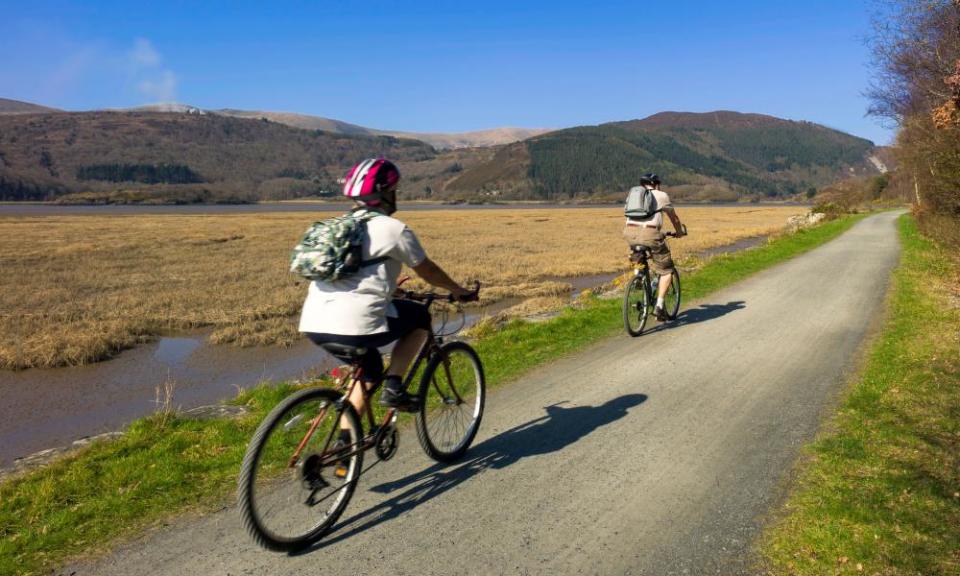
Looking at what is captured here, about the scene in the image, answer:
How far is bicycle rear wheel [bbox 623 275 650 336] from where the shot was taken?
986 cm

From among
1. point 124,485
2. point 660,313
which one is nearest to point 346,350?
point 124,485

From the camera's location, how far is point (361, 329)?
391 centimetres

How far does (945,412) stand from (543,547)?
4.49 meters

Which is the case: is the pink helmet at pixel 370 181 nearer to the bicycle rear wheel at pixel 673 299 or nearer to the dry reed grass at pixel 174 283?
the bicycle rear wheel at pixel 673 299

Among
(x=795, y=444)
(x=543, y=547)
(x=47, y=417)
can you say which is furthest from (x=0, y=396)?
(x=795, y=444)

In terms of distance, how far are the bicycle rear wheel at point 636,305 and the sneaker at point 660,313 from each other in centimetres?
24

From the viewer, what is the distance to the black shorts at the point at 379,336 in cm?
394

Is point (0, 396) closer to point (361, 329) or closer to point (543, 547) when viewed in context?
point (361, 329)

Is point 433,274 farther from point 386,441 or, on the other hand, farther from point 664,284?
point 664,284

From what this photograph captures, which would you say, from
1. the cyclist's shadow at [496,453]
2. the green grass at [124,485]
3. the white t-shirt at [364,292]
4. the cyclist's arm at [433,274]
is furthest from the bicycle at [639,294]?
the white t-shirt at [364,292]

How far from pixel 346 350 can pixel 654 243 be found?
7490mm

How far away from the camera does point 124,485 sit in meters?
4.86

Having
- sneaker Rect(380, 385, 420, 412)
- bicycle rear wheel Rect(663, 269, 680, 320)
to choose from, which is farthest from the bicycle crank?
bicycle rear wheel Rect(663, 269, 680, 320)

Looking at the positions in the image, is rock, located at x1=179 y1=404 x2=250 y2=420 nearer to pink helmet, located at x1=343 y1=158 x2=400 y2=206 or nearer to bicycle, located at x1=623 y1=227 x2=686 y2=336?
pink helmet, located at x1=343 y1=158 x2=400 y2=206
